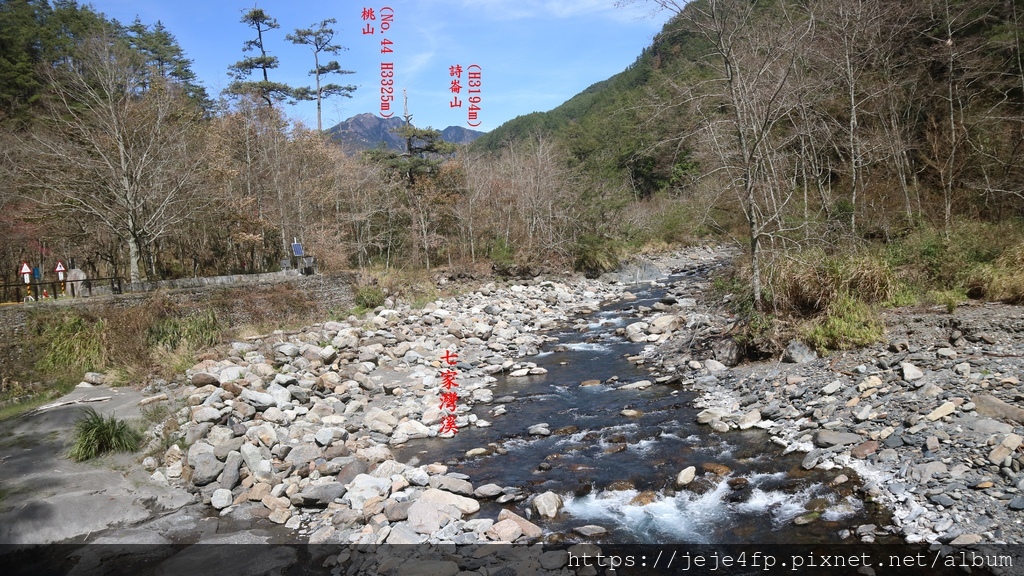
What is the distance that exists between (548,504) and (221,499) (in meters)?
3.87

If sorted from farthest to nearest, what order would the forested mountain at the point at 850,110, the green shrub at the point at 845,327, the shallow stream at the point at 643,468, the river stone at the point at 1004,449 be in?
the forested mountain at the point at 850,110 → the green shrub at the point at 845,327 → the shallow stream at the point at 643,468 → the river stone at the point at 1004,449

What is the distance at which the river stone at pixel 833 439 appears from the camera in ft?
20.1

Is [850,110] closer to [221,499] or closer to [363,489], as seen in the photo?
[363,489]

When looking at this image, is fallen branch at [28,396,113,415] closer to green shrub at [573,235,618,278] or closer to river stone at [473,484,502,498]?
river stone at [473,484,502,498]

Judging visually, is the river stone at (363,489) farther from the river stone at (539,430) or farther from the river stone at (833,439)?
the river stone at (833,439)

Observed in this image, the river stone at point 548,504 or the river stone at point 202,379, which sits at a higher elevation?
the river stone at point 202,379

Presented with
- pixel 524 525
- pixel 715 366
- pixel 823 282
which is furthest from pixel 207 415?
pixel 823 282

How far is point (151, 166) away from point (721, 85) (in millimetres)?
14842

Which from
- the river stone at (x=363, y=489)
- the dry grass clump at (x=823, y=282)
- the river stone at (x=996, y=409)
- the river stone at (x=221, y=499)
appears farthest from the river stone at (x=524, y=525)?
the dry grass clump at (x=823, y=282)

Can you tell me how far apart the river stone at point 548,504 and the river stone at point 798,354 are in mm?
4892

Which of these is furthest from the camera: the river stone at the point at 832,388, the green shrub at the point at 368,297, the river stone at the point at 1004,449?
the green shrub at the point at 368,297

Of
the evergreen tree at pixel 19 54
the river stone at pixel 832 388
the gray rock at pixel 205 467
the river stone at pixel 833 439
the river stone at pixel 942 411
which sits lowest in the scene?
the gray rock at pixel 205 467

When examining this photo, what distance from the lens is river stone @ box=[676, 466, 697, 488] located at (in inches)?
238

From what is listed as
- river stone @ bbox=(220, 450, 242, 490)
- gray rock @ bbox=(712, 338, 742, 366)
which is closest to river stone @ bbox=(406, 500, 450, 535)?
river stone @ bbox=(220, 450, 242, 490)
